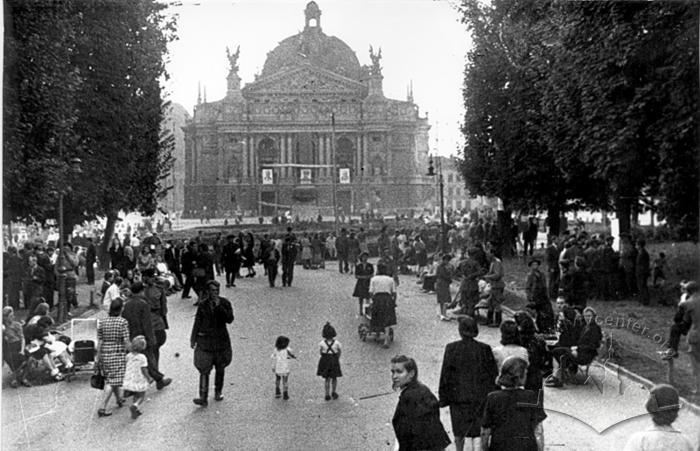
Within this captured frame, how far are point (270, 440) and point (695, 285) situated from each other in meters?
6.73

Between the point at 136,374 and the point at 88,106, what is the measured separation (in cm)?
1261

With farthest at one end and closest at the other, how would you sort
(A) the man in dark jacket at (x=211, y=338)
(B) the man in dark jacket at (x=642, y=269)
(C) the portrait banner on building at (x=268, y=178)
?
(C) the portrait banner on building at (x=268, y=178) → (B) the man in dark jacket at (x=642, y=269) → (A) the man in dark jacket at (x=211, y=338)

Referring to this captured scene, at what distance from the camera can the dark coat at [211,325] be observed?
12453mm

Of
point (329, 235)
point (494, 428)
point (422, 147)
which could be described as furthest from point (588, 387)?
point (329, 235)

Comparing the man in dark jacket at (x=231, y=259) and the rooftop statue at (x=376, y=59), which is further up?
the rooftop statue at (x=376, y=59)

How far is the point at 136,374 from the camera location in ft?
39.3

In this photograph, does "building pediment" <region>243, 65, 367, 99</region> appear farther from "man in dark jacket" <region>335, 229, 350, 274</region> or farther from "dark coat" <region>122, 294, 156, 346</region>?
"dark coat" <region>122, 294, 156, 346</region>

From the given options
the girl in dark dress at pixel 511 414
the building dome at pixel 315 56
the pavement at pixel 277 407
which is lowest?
the pavement at pixel 277 407

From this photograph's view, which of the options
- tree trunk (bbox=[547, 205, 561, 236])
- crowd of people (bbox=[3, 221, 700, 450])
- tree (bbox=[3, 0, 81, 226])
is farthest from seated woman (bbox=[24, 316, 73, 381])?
tree trunk (bbox=[547, 205, 561, 236])

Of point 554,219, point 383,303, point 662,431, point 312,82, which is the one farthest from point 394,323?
point 554,219

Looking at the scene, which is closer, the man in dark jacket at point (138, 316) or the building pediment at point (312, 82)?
the man in dark jacket at point (138, 316)

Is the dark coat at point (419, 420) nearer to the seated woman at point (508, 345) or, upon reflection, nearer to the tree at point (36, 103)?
the seated woman at point (508, 345)

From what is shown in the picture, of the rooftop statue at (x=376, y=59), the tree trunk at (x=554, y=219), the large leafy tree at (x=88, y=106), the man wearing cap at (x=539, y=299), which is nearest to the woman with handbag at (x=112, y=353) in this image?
the large leafy tree at (x=88, y=106)

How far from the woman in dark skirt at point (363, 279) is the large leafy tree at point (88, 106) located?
21.3 ft
